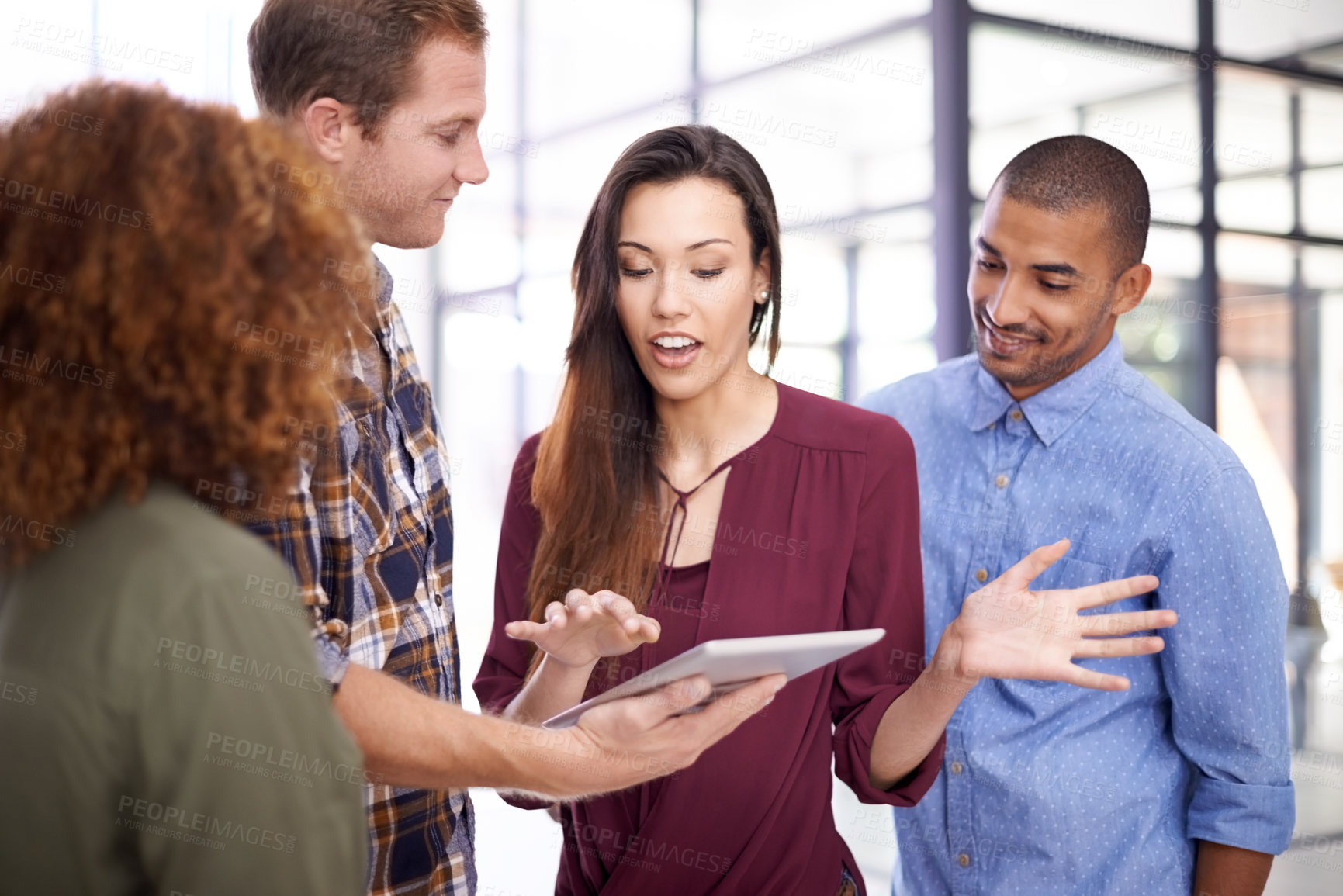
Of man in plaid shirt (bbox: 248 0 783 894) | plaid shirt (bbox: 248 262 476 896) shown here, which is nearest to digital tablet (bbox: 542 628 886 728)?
man in plaid shirt (bbox: 248 0 783 894)

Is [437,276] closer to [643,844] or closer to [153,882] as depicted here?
[643,844]

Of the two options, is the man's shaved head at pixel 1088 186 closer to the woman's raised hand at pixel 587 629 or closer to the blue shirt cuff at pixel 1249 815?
the blue shirt cuff at pixel 1249 815

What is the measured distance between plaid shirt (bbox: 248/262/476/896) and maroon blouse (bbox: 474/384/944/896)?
228 millimetres

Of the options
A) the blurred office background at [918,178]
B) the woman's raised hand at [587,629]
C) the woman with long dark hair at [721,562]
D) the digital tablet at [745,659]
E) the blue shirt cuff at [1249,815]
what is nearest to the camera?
the digital tablet at [745,659]

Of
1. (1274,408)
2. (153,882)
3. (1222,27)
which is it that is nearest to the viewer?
(153,882)

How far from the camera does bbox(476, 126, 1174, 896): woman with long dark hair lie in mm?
1569

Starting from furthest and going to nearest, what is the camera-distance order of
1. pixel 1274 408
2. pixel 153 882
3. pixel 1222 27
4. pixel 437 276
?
→ pixel 437 276, pixel 1274 408, pixel 1222 27, pixel 153 882

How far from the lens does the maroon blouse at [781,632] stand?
1588 millimetres

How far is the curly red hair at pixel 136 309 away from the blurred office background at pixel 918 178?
150 inches

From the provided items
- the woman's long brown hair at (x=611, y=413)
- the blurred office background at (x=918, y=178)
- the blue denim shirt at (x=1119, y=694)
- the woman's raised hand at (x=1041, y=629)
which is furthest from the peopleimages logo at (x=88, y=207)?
the blurred office background at (x=918, y=178)

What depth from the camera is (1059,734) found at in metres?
1.82

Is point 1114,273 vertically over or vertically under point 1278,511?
over

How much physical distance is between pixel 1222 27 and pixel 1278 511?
273 cm

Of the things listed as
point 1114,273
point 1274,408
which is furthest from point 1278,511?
point 1114,273
